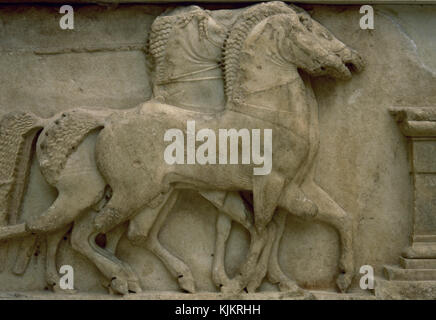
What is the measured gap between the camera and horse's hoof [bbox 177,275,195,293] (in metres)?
3.04

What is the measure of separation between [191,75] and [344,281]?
1.46m

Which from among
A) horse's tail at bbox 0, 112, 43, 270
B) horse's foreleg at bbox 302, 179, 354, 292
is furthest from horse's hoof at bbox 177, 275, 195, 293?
horse's tail at bbox 0, 112, 43, 270

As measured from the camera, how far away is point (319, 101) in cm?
314

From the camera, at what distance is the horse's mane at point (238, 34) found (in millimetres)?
2988

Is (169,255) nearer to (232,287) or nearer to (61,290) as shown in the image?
(232,287)

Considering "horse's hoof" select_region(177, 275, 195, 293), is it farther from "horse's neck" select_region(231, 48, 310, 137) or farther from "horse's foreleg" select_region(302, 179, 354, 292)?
"horse's neck" select_region(231, 48, 310, 137)

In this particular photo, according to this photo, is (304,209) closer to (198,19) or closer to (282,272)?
(282,272)

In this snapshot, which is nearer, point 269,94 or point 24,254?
point 269,94

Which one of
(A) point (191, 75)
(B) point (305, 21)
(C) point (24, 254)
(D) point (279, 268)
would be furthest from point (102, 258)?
(B) point (305, 21)

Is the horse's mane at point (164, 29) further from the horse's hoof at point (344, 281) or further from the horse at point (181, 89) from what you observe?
the horse's hoof at point (344, 281)

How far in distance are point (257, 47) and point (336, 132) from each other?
67cm

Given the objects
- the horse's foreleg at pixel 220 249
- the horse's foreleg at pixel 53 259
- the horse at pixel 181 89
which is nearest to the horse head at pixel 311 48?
the horse at pixel 181 89

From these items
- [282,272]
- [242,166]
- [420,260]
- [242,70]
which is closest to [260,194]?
[242,166]

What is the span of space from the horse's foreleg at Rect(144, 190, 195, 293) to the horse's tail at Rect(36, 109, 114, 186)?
23.2 inches
